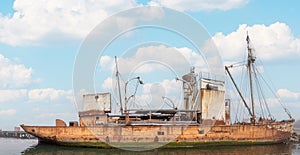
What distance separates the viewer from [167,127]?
38.9 meters

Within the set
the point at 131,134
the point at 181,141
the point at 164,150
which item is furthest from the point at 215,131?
the point at 131,134

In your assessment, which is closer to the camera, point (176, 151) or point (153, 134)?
point (176, 151)

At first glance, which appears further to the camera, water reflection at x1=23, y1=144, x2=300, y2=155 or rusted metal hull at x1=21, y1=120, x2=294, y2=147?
rusted metal hull at x1=21, y1=120, x2=294, y2=147

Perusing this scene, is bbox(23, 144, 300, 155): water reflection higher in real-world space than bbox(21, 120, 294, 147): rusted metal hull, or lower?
lower

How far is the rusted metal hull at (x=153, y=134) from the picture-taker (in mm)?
38719

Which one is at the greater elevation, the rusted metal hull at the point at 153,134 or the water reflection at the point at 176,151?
the rusted metal hull at the point at 153,134

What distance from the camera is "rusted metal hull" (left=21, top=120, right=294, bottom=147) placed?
38.7 meters

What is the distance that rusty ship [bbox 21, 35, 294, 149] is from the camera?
127 ft

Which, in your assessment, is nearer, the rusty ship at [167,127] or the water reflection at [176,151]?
the water reflection at [176,151]

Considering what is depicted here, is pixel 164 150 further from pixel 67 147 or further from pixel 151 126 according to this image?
pixel 67 147

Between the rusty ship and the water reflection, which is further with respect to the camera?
the rusty ship

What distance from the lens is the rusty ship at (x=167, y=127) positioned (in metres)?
38.8

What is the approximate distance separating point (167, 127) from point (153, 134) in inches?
64.8

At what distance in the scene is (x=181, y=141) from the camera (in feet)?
128
